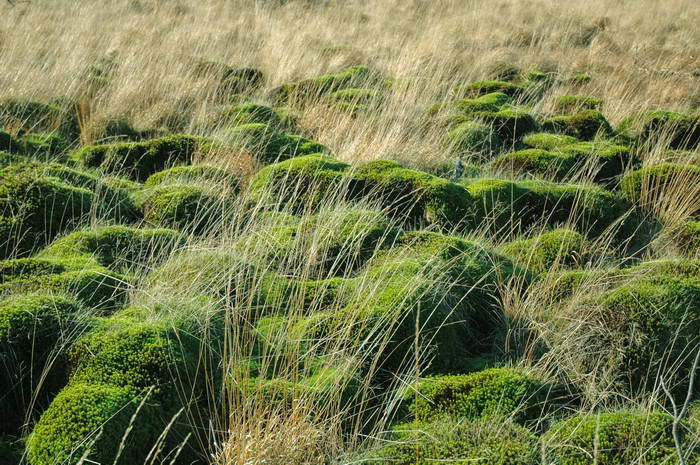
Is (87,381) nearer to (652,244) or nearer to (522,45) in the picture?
(652,244)

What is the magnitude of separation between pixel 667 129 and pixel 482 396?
551 cm

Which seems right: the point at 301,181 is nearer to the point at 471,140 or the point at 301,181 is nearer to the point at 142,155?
the point at 142,155

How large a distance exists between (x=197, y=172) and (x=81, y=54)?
482 centimetres

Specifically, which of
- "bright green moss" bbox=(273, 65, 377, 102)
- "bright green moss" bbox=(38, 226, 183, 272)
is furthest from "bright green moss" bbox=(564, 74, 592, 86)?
"bright green moss" bbox=(38, 226, 183, 272)

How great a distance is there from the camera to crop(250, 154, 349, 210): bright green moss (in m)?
5.04

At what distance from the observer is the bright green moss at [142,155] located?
5758mm

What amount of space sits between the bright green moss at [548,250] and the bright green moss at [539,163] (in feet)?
4.85

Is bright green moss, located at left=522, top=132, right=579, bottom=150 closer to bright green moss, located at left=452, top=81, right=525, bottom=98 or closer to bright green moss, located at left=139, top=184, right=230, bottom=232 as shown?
bright green moss, located at left=452, top=81, right=525, bottom=98

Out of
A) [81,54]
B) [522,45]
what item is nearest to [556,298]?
[81,54]

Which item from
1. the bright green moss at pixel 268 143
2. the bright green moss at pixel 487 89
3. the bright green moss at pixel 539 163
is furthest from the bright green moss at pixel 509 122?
the bright green moss at pixel 268 143

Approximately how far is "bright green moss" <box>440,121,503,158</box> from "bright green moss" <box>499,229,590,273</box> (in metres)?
2.09

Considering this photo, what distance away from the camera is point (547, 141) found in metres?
7.01

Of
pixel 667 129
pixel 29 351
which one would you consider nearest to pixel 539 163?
pixel 667 129

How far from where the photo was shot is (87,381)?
283 cm
